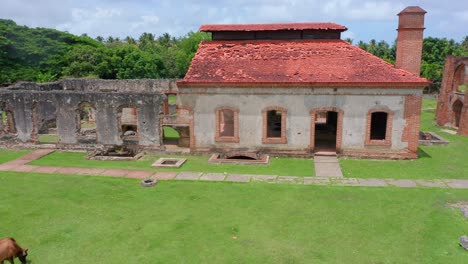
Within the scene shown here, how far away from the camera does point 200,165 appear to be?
1845 centimetres

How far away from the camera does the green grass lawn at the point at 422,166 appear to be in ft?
55.1

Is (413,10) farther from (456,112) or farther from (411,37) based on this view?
(456,112)

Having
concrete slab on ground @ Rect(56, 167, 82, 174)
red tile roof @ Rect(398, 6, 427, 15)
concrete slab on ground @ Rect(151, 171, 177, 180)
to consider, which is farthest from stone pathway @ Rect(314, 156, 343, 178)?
concrete slab on ground @ Rect(56, 167, 82, 174)

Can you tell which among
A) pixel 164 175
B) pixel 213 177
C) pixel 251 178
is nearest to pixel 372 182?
pixel 251 178

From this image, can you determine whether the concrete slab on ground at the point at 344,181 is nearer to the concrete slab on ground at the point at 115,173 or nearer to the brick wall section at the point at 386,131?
the brick wall section at the point at 386,131

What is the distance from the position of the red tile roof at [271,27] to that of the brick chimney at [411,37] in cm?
312

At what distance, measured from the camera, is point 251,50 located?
21.8 meters

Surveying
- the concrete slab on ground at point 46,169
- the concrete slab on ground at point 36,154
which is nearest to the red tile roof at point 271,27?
the concrete slab on ground at point 36,154

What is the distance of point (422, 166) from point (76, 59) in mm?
42816

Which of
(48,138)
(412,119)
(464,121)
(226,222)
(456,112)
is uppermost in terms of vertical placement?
(412,119)

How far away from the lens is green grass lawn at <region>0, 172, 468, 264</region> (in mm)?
10305

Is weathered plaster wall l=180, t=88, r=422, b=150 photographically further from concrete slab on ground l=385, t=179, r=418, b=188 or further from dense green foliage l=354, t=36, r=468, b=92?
dense green foliage l=354, t=36, r=468, b=92

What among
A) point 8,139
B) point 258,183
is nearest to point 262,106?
point 258,183

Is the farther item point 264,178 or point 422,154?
point 422,154
